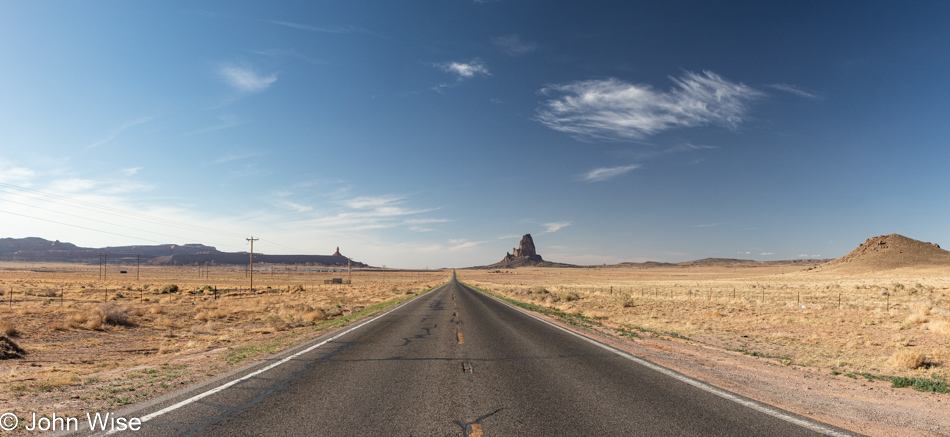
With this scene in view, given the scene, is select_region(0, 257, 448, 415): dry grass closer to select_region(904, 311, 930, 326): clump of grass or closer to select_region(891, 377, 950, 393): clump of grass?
select_region(891, 377, 950, 393): clump of grass

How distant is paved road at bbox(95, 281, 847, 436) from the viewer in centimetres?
499

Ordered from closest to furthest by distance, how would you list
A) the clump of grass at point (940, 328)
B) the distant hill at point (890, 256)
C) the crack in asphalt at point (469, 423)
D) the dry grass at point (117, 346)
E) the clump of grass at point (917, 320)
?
the crack in asphalt at point (469, 423) < the dry grass at point (117, 346) < the clump of grass at point (940, 328) < the clump of grass at point (917, 320) < the distant hill at point (890, 256)

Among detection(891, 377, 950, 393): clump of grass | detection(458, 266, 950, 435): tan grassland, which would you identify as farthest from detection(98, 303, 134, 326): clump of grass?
detection(891, 377, 950, 393): clump of grass

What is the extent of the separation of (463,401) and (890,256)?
135 metres

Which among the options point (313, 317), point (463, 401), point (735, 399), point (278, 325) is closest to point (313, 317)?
point (313, 317)

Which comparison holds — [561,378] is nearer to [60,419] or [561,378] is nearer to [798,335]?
[60,419]

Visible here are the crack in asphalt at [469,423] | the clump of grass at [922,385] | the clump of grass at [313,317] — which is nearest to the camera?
the crack in asphalt at [469,423]

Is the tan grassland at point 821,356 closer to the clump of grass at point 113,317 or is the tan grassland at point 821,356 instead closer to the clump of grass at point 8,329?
the clump of grass at point 8,329

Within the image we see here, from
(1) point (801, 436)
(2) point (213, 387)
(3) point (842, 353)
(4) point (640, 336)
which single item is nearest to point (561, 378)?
(1) point (801, 436)

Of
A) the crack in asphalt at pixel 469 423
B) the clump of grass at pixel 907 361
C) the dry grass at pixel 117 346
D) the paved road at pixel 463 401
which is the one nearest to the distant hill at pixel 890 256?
the clump of grass at pixel 907 361

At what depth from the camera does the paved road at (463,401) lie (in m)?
4.99

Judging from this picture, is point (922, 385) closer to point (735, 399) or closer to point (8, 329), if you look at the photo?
point (735, 399)

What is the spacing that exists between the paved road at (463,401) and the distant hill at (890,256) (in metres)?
115

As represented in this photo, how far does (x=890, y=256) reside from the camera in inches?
3920
